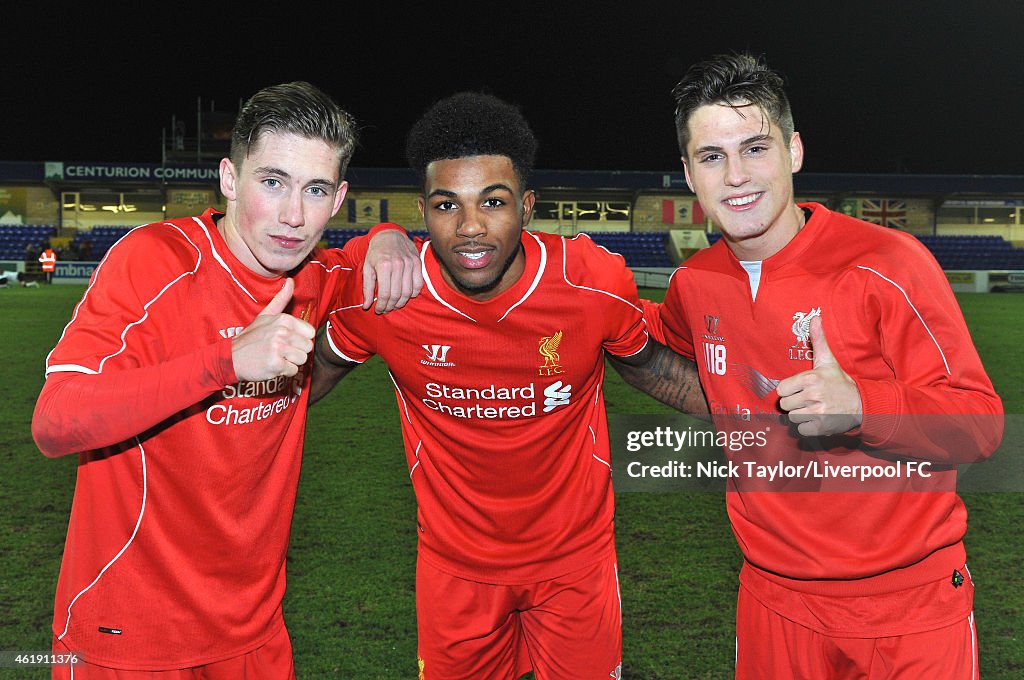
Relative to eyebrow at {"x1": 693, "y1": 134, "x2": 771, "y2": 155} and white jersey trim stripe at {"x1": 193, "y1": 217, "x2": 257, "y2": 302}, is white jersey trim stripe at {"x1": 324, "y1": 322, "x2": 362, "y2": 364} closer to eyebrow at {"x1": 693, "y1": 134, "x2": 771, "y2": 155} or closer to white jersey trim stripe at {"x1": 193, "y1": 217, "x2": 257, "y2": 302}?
white jersey trim stripe at {"x1": 193, "y1": 217, "x2": 257, "y2": 302}

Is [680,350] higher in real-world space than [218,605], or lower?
higher

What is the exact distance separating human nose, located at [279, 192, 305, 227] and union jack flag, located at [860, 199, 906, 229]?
39.1 meters

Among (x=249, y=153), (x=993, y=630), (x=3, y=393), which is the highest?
(x=249, y=153)

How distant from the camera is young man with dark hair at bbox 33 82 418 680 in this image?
228cm

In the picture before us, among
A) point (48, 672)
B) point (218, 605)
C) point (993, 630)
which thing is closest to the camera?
point (218, 605)

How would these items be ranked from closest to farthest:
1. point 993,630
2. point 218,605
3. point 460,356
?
point 218,605, point 460,356, point 993,630

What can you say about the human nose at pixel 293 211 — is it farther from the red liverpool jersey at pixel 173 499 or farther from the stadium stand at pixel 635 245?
the stadium stand at pixel 635 245

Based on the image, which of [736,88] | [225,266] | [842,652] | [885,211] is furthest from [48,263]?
[885,211]

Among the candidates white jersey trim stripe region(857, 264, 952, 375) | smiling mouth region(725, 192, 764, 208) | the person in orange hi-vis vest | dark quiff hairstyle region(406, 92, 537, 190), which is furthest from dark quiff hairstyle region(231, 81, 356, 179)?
the person in orange hi-vis vest

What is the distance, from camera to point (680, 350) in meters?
3.24

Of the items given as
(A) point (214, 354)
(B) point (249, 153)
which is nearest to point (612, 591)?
(A) point (214, 354)

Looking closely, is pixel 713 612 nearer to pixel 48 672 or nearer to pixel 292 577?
pixel 292 577

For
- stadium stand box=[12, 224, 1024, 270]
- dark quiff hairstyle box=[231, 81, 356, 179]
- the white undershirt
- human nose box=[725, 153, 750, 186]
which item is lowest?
the white undershirt

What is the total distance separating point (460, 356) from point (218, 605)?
109 cm
